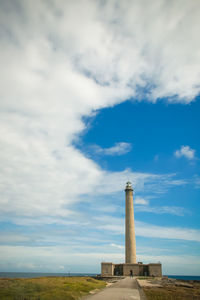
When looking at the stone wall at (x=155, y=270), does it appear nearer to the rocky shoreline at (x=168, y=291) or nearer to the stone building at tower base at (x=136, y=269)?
the stone building at tower base at (x=136, y=269)

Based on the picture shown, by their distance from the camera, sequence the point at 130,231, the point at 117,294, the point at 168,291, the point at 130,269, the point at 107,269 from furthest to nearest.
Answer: the point at 130,231 → the point at 130,269 → the point at 107,269 → the point at 168,291 → the point at 117,294

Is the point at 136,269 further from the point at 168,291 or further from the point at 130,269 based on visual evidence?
the point at 168,291

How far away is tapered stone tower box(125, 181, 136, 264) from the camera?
59478 millimetres

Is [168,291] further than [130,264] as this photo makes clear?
No

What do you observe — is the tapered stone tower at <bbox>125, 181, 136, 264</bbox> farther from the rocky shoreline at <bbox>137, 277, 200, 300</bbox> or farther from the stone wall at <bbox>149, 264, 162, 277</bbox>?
the rocky shoreline at <bbox>137, 277, 200, 300</bbox>

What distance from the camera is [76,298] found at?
61.1 ft

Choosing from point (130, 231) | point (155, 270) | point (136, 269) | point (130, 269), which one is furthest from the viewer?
point (130, 231)

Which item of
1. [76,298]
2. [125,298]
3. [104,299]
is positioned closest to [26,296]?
[76,298]

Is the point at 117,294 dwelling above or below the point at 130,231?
below

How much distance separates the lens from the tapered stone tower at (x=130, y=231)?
2342 inches

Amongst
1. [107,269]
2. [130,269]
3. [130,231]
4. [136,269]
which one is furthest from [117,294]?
[130,231]

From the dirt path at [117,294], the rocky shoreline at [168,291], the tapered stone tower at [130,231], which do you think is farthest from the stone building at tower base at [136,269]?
the dirt path at [117,294]

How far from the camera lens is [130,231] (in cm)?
6134

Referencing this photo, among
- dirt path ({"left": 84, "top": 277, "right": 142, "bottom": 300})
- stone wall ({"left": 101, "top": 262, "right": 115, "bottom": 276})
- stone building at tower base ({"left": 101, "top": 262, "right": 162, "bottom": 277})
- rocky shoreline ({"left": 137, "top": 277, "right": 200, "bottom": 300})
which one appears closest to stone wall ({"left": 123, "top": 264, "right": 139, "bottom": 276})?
stone building at tower base ({"left": 101, "top": 262, "right": 162, "bottom": 277})
